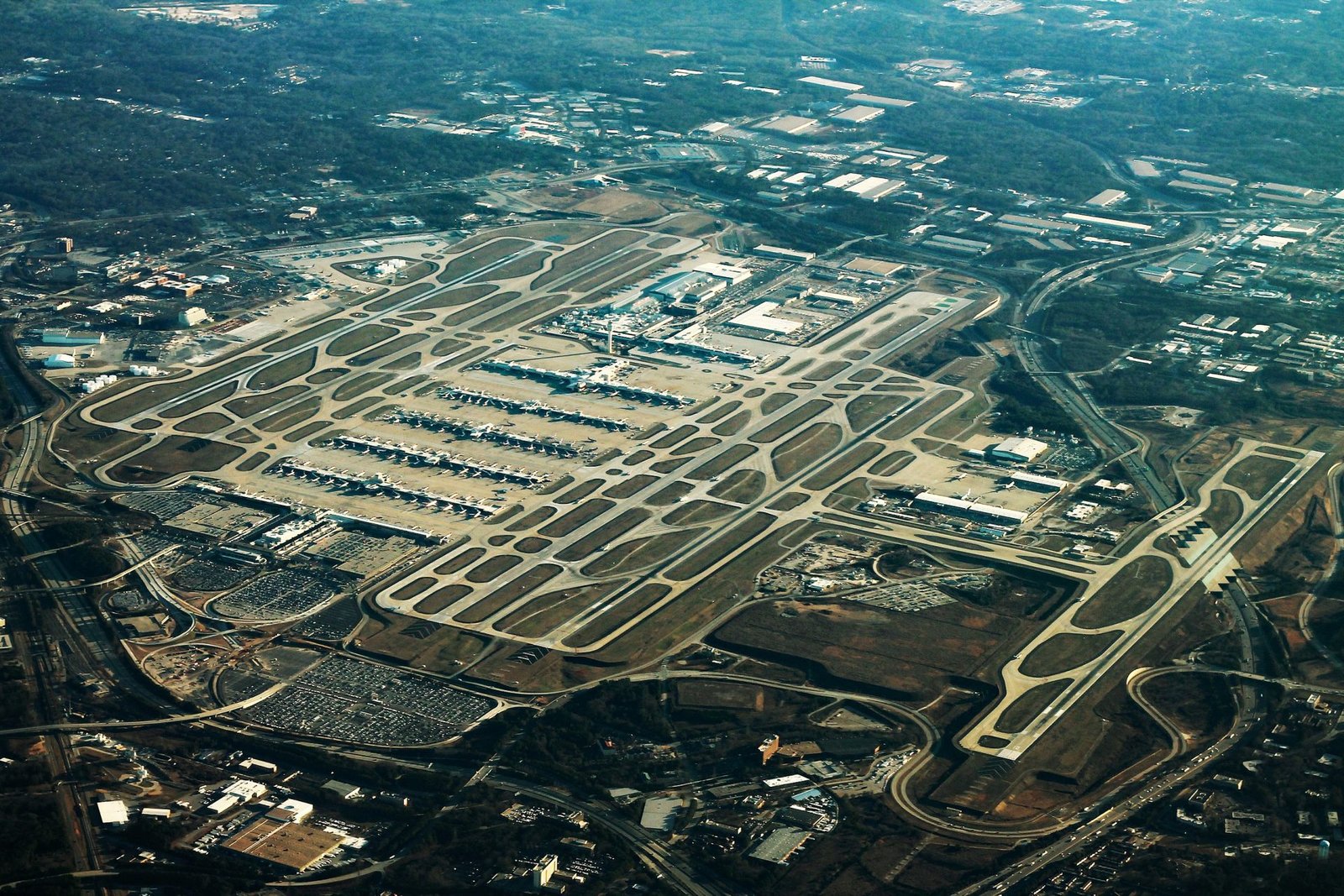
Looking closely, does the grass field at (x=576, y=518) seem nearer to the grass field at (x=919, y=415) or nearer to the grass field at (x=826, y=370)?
the grass field at (x=919, y=415)

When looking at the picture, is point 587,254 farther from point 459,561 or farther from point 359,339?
point 459,561

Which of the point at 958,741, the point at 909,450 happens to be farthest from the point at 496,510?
the point at 958,741

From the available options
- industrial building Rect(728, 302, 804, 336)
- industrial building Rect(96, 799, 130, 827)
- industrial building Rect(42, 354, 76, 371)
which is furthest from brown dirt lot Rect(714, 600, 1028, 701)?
industrial building Rect(42, 354, 76, 371)

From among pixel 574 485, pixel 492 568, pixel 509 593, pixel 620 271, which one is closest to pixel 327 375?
pixel 574 485

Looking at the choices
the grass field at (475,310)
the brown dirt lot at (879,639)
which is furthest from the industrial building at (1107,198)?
the brown dirt lot at (879,639)

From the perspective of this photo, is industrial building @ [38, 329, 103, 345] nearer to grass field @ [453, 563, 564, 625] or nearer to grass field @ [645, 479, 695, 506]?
grass field @ [645, 479, 695, 506]

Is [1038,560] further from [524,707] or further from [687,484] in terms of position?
[524,707]
